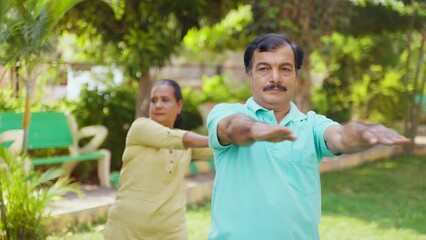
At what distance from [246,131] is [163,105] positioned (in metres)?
2.32

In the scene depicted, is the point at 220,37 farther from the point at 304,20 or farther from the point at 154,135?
the point at 154,135

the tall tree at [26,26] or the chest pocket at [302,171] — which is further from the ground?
the tall tree at [26,26]

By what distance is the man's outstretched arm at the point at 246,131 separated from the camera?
205 centimetres

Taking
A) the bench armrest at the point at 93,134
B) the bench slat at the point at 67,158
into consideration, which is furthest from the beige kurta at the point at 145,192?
the bench armrest at the point at 93,134

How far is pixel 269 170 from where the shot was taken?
2404 mm

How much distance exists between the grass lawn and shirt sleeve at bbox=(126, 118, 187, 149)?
1.95 meters

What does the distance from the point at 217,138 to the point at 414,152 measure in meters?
11.8

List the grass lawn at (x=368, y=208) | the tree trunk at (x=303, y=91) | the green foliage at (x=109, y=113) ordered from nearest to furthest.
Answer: the grass lawn at (x=368, y=208) → the green foliage at (x=109, y=113) → the tree trunk at (x=303, y=91)

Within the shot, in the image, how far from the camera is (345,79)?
593 inches

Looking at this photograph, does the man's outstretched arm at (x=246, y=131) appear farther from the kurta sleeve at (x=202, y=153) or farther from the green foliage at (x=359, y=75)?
the green foliage at (x=359, y=75)

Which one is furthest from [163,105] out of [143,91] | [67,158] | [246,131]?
[143,91]

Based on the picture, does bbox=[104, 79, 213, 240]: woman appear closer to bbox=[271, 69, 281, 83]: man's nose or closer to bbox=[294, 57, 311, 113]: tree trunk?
bbox=[271, 69, 281, 83]: man's nose

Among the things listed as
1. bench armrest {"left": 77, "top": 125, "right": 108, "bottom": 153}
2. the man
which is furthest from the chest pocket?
bench armrest {"left": 77, "top": 125, "right": 108, "bottom": 153}

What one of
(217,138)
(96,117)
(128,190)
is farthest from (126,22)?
(217,138)
